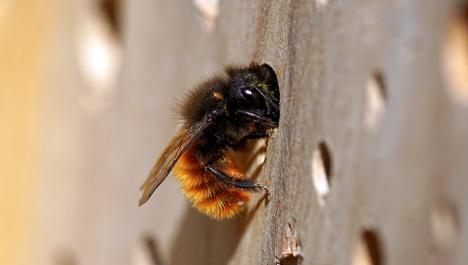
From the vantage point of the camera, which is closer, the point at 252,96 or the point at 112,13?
the point at 252,96

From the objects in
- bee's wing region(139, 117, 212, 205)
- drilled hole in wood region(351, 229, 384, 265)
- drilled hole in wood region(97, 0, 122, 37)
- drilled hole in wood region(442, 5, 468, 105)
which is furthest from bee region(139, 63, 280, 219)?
drilled hole in wood region(97, 0, 122, 37)

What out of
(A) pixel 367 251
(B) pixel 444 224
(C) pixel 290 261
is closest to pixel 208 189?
(C) pixel 290 261

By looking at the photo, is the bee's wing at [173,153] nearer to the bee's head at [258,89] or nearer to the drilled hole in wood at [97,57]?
the bee's head at [258,89]

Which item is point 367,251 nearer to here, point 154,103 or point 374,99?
point 374,99

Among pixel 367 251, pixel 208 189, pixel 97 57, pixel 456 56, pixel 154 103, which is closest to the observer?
pixel 456 56

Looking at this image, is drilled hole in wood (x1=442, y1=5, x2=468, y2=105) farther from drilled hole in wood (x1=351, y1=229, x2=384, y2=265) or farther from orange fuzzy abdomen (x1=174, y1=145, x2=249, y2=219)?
orange fuzzy abdomen (x1=174, y1=145, x2=249, y2=219)

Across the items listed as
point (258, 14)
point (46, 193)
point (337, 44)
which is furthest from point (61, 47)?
point (337, 44)

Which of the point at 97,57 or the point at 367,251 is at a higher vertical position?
the point at 97,57
